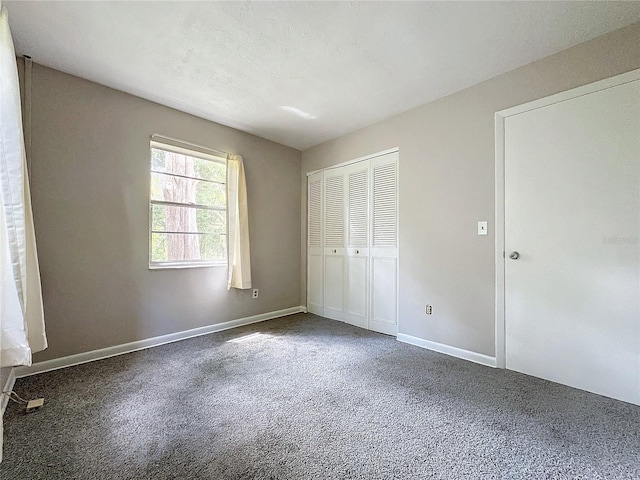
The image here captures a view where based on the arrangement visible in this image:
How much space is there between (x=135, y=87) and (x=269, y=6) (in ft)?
5.36

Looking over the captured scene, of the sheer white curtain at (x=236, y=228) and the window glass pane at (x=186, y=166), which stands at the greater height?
the window glass pane at (x=186, y=166)

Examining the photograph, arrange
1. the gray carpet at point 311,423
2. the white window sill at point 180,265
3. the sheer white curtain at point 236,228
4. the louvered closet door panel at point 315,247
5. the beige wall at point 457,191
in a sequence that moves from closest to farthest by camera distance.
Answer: the gray carpet at point 311,423 < the beige wall at point 457,191 < the white window sill at point 180,265 < the sheer white curtain at point 236,228 < the louvered closet door panel at point 315,247

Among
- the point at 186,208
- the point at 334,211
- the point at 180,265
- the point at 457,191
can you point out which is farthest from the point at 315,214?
the point at 457,191

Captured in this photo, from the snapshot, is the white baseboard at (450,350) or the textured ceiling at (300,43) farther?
the white baseboard at (450,350)

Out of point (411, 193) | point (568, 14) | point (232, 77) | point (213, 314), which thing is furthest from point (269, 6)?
point (213, 314)

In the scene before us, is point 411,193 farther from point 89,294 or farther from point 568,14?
point 89,294

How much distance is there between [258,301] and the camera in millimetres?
3863

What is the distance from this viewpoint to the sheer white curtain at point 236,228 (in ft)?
11.5

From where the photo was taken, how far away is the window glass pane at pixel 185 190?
3045mm

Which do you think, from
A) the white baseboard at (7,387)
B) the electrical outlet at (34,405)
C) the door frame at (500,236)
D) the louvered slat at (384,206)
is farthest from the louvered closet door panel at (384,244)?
the white baseboard at (7,387)

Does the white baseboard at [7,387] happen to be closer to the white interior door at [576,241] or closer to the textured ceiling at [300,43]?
the textured ceiling at [300,43]

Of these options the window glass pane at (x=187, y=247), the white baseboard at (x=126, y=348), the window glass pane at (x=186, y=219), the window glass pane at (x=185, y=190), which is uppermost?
the window glass pane at (x=185, y=190)

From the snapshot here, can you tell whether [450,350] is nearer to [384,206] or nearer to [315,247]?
[384,206]

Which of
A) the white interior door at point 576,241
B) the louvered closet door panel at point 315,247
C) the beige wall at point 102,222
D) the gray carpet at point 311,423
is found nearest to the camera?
the gray carpet at point 311,423
